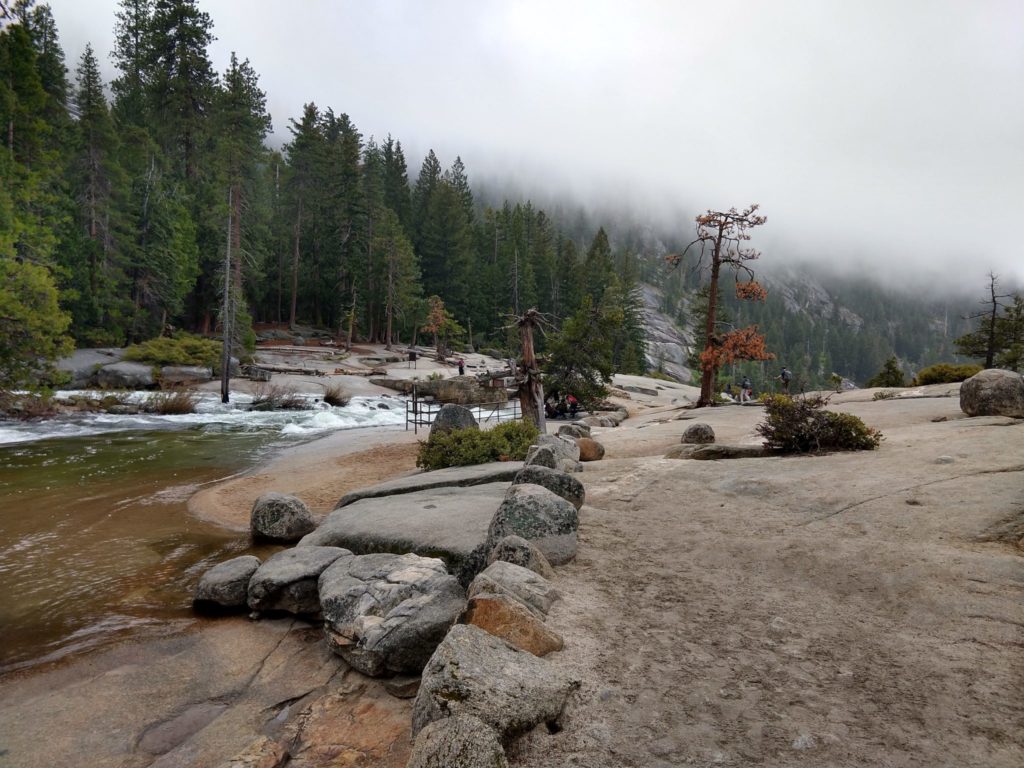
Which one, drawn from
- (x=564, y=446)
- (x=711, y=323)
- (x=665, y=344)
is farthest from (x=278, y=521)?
(x=665, y=344)

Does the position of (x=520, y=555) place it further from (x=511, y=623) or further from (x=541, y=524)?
(x=511, y=623)

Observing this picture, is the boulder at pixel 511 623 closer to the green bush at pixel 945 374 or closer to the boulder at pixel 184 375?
the green bush at pixel 945 374

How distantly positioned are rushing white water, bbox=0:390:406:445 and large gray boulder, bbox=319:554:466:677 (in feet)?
59.7

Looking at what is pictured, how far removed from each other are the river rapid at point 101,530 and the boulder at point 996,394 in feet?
52.0

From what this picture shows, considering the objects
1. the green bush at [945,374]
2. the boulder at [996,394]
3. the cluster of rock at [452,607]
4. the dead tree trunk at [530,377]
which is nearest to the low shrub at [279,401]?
the dead tree trunk at [530,377]

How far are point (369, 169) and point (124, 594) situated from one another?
2208 inches

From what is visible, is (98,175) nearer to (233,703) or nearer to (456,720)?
(233,703)

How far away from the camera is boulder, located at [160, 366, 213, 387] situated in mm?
32522

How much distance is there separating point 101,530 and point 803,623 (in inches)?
460

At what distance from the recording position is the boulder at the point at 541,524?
554 cm

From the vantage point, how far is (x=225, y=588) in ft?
22.2

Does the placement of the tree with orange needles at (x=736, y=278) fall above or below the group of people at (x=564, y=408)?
above

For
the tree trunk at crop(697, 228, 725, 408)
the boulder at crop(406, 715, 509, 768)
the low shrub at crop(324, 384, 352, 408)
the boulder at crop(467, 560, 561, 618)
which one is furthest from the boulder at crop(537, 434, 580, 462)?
the low shrub at crop(324, 384, 352, 408)

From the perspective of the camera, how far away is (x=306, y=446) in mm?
19672
